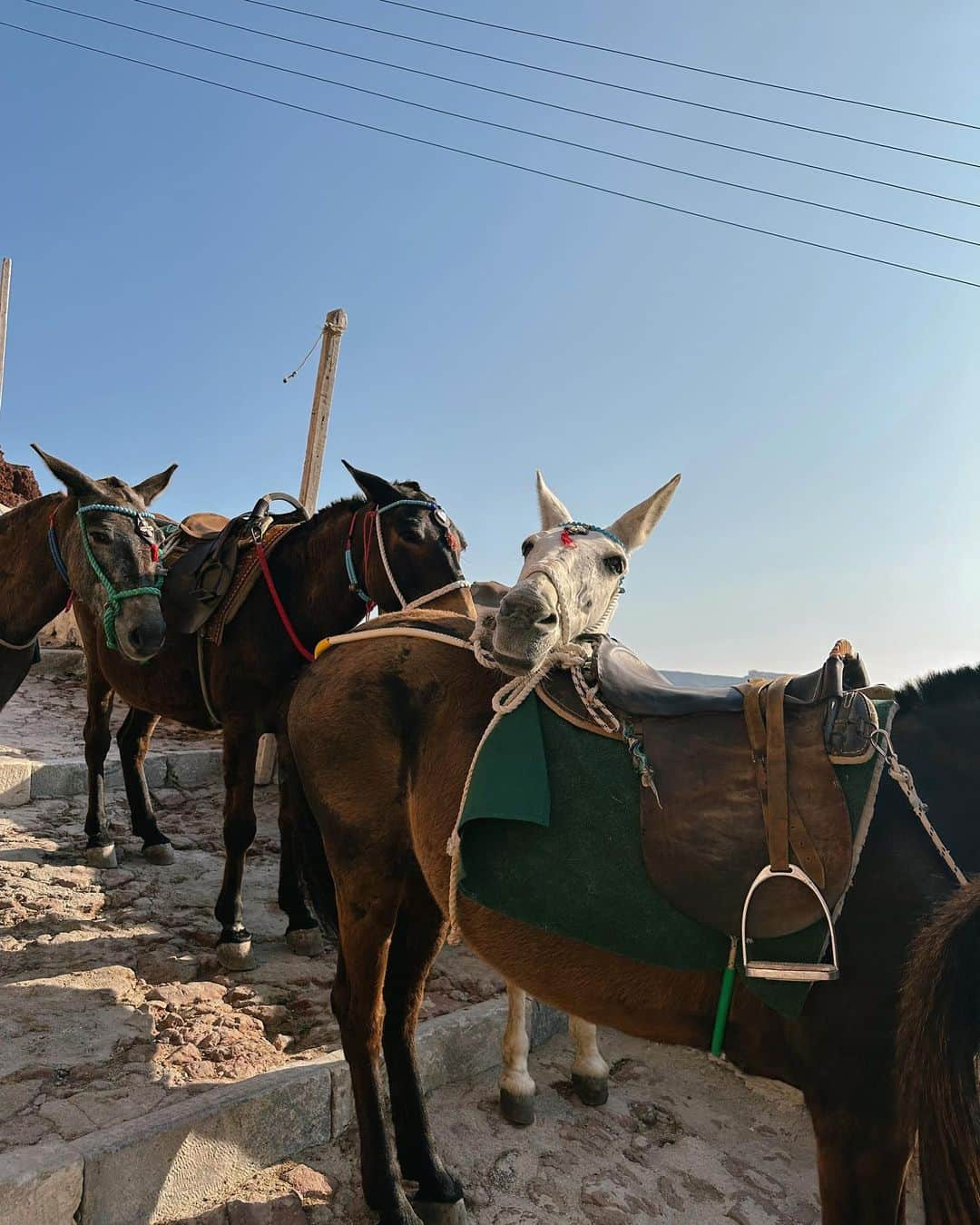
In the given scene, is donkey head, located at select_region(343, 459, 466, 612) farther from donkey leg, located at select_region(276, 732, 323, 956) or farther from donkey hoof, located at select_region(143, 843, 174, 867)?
donkey hoof, located at select_region(143, 843, 174, 867)

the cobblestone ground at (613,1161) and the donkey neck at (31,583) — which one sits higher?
the donkey neck at (31,583)

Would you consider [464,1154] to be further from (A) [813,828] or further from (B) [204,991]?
(A) [813,828]

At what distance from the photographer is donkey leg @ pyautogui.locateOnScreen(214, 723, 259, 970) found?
12.6 feet

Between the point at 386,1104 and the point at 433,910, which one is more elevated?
the point at 433,910

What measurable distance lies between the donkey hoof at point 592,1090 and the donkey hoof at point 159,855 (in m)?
3.39

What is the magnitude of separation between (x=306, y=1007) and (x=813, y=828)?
9.05 ft

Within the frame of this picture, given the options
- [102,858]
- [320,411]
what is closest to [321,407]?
[320,411]

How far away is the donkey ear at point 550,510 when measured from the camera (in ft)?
9.30

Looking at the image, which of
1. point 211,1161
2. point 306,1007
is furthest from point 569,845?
point 306,1007

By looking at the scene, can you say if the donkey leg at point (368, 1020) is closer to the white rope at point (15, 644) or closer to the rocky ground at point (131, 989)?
the rocky ground at point (131, 989)

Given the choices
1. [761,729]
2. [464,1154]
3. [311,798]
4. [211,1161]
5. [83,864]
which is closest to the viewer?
[761,729]

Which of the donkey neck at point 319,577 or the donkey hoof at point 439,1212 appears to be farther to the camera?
the donkey neck at point 319,577

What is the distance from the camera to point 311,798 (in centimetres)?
261

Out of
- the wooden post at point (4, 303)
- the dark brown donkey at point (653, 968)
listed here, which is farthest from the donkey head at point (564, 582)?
the wooden post at point (4, 303)
